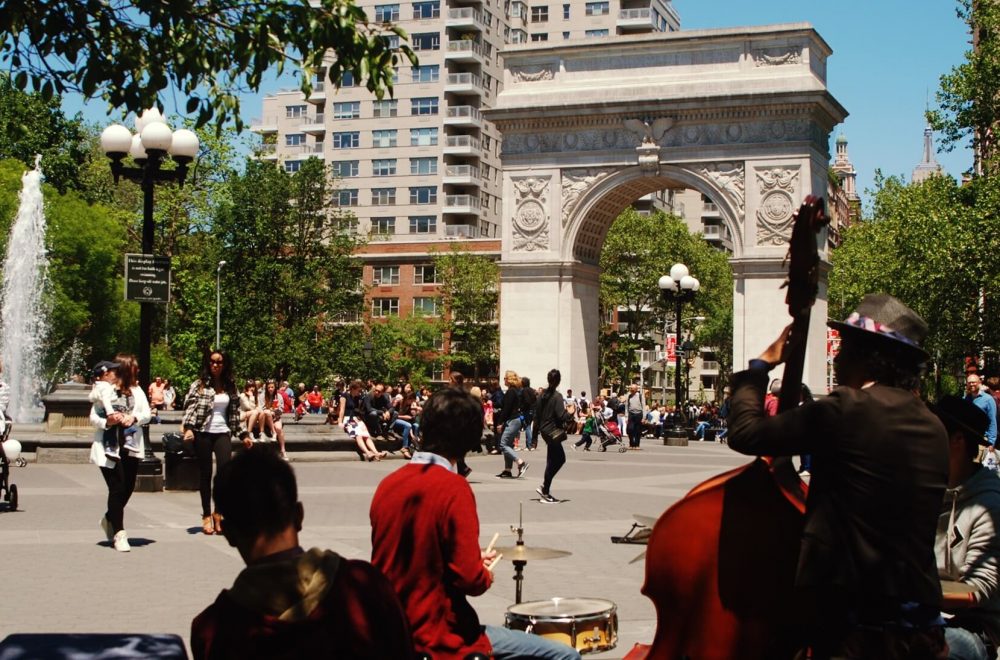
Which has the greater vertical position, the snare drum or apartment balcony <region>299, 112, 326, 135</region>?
apartment balcony <region>299, 112, 326, 135</region>

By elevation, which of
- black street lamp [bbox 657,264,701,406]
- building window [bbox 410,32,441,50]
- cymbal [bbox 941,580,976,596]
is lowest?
cymbal [bbox 941,580,976,596]

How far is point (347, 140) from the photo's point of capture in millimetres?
96438

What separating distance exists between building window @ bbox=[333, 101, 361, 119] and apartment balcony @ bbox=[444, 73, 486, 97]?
7335 mm

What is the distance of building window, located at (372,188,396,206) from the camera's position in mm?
95000

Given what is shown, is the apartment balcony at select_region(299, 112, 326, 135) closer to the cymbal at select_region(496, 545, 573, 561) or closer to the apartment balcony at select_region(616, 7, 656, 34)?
the apartment balcony at select_region(616, 7, 656, 34)

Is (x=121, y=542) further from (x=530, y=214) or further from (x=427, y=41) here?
(x=427, y=41)

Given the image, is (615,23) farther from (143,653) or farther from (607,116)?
(143,653)

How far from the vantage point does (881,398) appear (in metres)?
3.86

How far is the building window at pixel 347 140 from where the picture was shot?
315ft

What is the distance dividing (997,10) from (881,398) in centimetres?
4344

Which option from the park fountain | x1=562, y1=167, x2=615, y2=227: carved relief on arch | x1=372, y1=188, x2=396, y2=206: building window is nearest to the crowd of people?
the park fountain

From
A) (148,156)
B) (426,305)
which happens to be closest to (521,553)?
(148,156)

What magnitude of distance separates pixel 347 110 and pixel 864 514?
310ft

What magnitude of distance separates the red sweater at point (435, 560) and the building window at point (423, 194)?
8912cm
